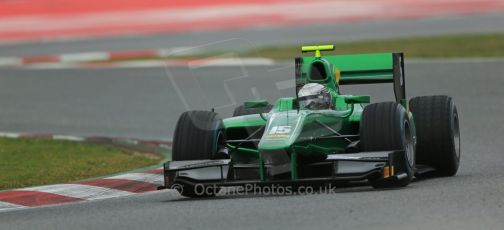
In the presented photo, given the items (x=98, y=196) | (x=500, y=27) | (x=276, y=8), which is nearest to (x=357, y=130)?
(x=98, y=196)

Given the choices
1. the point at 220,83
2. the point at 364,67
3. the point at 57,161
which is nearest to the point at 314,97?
the point at 364,67

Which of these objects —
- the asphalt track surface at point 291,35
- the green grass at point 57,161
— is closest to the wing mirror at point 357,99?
the green grass at point 57,161

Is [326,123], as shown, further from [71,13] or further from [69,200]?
[71,13]

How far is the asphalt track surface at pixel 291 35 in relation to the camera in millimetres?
34406

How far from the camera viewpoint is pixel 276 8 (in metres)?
45.8

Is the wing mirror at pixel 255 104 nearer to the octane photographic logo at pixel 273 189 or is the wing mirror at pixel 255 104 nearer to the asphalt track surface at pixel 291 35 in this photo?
the octane photographic logo at pixel 273 189

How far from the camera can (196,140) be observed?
10.2 m

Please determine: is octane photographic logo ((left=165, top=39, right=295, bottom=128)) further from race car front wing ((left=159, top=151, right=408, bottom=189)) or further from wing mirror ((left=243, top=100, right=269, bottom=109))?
race car front wing ((left=159, top=151, right=408, bottom=189))

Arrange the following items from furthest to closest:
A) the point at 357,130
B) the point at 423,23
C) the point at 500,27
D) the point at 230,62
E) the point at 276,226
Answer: the point at 423,23, the point at 500,27, the point at 230,62, the point at 357,130, the point at 276,226

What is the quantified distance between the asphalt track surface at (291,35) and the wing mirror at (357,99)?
22.3m

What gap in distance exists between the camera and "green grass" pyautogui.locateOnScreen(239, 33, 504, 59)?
86.2 feet

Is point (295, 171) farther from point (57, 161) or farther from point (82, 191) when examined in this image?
point (57, 161)

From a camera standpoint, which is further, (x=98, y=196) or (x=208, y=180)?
(x=98, y=196)

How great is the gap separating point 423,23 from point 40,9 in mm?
15541
